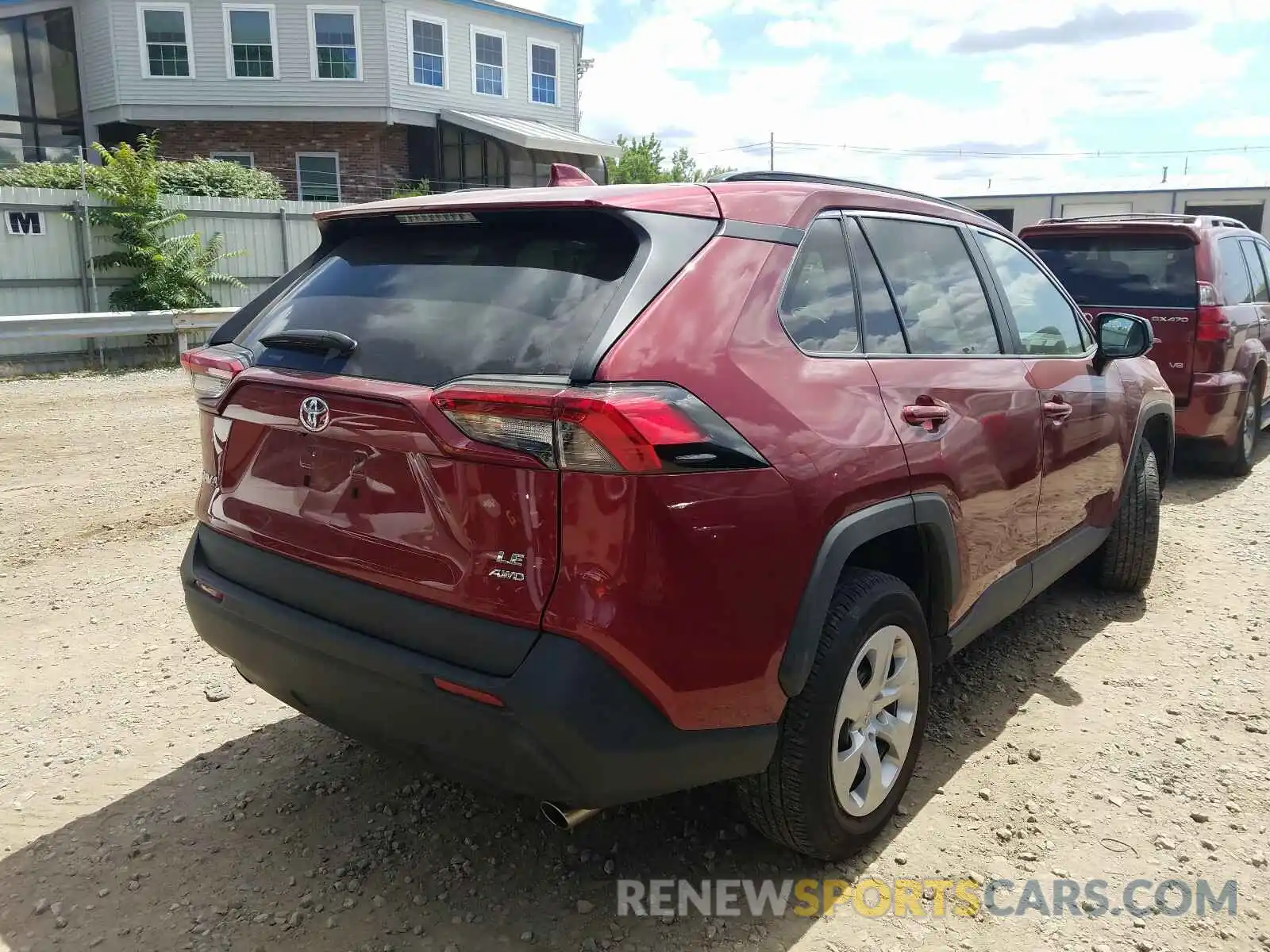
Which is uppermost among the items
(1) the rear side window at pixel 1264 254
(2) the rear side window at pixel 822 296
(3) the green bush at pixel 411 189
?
(3) the green bush at pixel 411 189

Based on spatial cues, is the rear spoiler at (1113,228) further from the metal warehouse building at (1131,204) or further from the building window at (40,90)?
the metal warehouse building at (1131,204)

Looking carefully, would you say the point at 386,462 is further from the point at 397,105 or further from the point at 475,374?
the point at 397,105

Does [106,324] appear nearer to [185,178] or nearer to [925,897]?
[185,178]

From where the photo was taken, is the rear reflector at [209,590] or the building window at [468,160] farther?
the building window at [468,160]

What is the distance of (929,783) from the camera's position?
3.22 m

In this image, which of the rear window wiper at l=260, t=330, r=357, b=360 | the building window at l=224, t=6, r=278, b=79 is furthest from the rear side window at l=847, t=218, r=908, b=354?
the building window at l=224, t=6, r=278, b=79

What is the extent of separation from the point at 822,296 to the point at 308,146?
78.0 feet

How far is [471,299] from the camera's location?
235 centimetres

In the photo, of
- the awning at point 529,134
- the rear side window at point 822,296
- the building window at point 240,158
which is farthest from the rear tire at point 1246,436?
the building window at point 240,158

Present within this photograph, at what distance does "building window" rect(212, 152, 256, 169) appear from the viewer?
75.8 ft

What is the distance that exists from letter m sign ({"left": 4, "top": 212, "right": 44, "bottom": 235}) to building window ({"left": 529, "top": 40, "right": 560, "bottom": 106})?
51.0ft

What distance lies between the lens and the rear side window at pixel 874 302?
9.31ft

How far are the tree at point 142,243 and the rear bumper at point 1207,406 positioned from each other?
12443 millimetres

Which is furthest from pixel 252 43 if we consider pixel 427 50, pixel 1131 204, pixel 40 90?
pixel 1131 204
